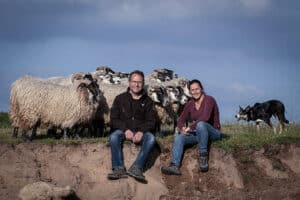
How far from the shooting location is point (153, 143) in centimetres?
1028

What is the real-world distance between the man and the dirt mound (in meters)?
0.43

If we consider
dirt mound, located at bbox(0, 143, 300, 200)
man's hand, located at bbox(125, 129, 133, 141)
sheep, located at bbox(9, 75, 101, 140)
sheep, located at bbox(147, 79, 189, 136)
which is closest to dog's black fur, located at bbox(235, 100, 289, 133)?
sheep, located at bbox(147, 79, 189, 136)

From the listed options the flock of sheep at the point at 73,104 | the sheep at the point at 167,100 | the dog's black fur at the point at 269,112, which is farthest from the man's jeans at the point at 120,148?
the dog's black fur at the point at 269,112

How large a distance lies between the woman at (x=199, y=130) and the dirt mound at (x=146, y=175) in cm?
34

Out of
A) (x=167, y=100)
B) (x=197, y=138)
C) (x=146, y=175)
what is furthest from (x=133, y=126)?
(x=167, y=100)

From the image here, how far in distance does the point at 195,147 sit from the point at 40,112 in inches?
195

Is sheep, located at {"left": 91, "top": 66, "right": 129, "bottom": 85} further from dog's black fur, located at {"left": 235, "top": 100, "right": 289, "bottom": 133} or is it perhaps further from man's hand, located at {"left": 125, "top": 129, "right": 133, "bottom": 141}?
man's hand, located at {"left": 125, "top": 129, "right": 133, "bottom": 141}

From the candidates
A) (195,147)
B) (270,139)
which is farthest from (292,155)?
(195,147)

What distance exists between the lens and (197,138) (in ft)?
34.9

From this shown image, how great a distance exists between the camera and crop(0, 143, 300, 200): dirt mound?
10.6m

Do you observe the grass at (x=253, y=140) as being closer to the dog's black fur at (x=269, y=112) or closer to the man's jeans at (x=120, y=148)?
the man's jeans at (x=120, y=148)

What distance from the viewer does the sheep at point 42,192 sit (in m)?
9.77

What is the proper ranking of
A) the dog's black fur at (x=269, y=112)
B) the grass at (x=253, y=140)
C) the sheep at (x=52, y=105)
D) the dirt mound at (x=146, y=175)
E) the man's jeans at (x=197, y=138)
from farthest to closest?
the dog's black fur at (x=269, y=112), the sheep at (x=52, y=105), the grass at (x=253, y=140), the dirt mound at (x=146, y=175), the man's jeans at (x=197, y=138)

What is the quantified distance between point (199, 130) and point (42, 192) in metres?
3.48
